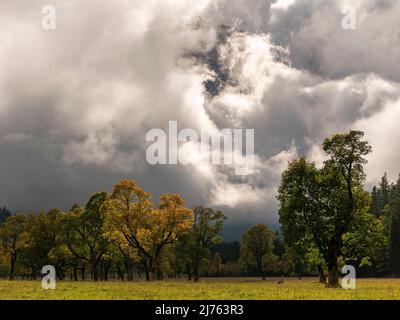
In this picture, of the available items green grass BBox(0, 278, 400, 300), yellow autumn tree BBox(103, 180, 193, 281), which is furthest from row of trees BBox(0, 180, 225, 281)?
green grass BBox(0, 278, 400, 300)

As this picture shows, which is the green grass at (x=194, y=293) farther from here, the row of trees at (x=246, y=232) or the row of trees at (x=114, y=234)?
the row of trees at (x=114, y=234)

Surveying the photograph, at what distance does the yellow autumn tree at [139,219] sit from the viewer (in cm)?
7262

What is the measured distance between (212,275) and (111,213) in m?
124

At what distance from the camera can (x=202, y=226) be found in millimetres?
110562

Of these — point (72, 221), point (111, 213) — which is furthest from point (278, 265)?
point (111, 213)

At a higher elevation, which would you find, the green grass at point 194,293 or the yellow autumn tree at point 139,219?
the yellow autumn tree at point 139,219

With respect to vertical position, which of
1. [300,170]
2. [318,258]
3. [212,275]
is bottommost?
[212,275]

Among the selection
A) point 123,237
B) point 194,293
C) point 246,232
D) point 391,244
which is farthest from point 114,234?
point 391,244

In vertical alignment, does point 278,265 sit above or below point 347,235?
below

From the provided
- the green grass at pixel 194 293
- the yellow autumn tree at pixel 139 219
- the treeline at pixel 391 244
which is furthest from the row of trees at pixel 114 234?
the treeline at pixel 391 244

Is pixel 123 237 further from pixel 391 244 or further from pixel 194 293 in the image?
pixel 391 244

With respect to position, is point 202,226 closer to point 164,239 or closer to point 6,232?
point 164,239

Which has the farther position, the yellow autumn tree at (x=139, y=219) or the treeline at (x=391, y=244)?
the treeline at (x=391, y=244)
